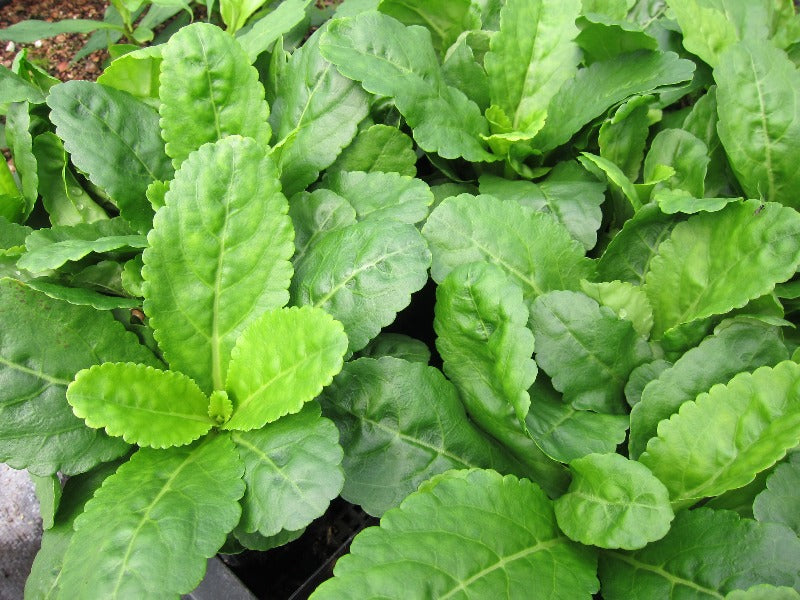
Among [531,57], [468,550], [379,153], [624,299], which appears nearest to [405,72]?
[379,153]

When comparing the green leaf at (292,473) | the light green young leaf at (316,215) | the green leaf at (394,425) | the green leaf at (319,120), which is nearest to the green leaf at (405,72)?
the green leaf at (319,120)

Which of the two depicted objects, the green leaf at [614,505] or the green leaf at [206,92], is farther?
the green leaf at [206,92]

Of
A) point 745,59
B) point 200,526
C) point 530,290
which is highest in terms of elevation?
point 745,59

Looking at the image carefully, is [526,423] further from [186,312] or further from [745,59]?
[745,59]

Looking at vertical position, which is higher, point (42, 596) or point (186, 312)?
point (186, 312)

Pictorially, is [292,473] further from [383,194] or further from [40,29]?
[40,29]

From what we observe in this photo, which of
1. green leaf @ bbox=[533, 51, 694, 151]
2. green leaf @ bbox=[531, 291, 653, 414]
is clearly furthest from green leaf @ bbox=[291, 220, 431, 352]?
green leaf @ bbox=[533, 51, 694, 151]

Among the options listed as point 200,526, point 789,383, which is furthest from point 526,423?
point 200,526

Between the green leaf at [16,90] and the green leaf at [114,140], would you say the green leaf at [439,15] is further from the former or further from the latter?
the green leaf at [16,90]
